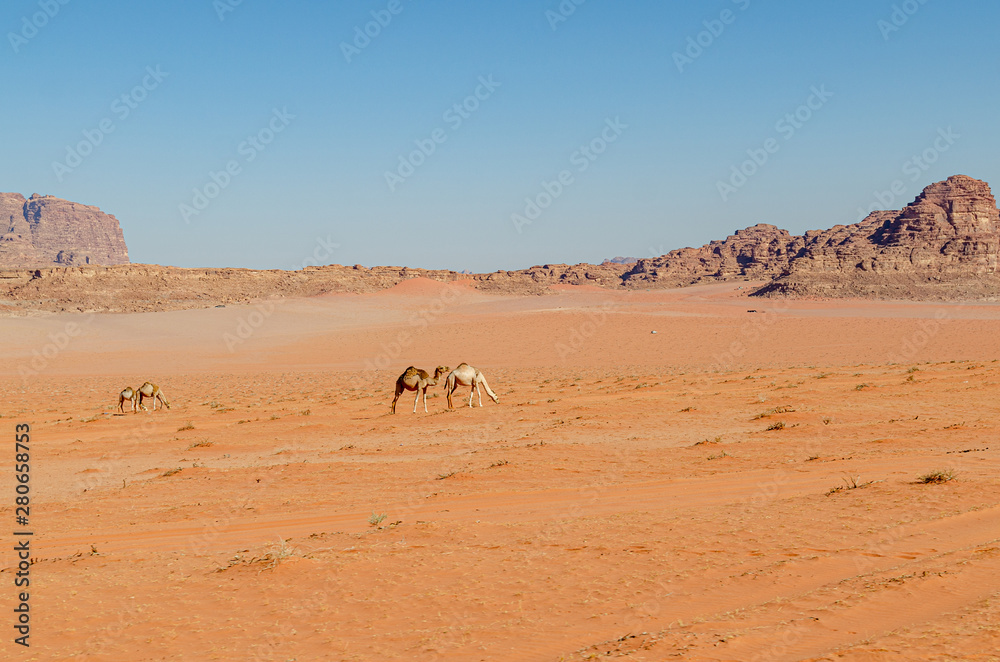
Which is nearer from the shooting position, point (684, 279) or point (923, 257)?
point (923, 257)

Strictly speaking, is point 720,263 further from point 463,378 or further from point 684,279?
point 463,378

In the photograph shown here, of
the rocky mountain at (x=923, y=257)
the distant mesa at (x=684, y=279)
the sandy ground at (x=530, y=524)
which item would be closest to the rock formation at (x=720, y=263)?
the distant mesa at (x=684, y=279)

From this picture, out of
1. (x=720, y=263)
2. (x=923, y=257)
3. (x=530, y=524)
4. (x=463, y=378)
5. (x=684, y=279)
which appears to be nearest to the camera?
(x=530, y=524)

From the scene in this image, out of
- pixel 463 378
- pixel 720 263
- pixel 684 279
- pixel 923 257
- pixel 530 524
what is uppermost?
pixel 720 263

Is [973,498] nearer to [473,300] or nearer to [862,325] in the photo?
[862,325]

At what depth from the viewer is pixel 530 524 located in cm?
917

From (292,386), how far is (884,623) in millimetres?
29206

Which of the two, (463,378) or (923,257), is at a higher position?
(923,257)

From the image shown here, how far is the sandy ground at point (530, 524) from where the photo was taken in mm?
5738

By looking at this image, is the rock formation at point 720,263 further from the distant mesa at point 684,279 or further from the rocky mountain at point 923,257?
the rocky mountain at point 923,257

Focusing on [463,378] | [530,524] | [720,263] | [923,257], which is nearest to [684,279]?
[720,263]

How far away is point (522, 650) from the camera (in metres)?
5.45

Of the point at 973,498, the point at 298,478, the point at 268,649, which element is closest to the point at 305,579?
the point at 268,649

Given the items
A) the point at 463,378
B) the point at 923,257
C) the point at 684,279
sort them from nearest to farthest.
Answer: the point at 463,378, the point at 923,257, the point at 684,279
